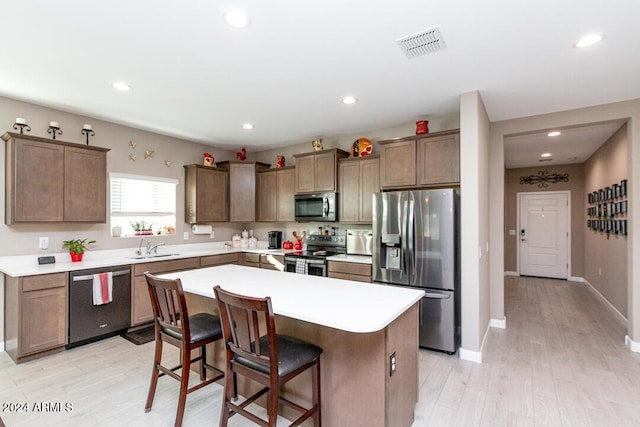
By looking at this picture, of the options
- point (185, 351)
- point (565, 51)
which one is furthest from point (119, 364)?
point (565, 51)

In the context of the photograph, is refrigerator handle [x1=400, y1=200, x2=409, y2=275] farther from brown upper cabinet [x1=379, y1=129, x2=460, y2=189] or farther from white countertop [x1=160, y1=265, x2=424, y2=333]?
white countertop [x1=160, y1=265, x2=424, y2=333]

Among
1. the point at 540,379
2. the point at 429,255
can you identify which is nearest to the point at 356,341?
the point at 429,255

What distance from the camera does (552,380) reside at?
2.72 m

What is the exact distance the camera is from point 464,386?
2.63 metres

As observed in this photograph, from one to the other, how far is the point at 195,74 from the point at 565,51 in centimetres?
296

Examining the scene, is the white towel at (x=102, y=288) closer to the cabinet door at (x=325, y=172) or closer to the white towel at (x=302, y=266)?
the white towel at (x=302, y=266)

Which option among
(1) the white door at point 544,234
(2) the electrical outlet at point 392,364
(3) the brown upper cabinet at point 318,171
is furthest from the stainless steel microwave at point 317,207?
(1) the white door at point 544,234

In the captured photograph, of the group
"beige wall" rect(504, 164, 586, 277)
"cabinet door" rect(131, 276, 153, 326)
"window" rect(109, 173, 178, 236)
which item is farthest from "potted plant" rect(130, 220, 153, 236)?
"beige wall" rect(504, 164, 586, 277)

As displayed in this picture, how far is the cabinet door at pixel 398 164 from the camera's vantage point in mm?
3755

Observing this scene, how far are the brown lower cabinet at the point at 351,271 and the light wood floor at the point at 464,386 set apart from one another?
1043 mm

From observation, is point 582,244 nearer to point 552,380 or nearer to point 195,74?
point 552,380

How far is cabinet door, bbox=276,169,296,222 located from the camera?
5172 millimetres

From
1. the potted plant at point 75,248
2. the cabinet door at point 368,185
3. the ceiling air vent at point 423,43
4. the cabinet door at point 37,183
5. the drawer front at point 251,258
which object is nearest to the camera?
the ceiling air vent at point 423,43

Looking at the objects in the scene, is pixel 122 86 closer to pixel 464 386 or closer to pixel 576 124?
pixel 464 386
